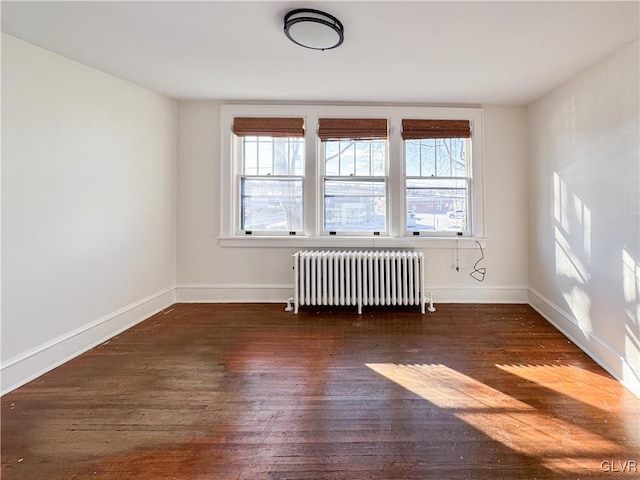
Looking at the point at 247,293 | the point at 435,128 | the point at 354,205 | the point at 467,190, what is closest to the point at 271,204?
the point at 354,205

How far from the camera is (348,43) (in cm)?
219

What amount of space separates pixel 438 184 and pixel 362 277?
150 cm

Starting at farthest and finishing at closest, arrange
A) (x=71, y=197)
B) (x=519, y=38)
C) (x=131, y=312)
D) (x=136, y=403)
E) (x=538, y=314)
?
(x=538, y=314) < (x=131, y=312) < (x=71, y=197) < (x=519, y=38) < (x=136, y=403)

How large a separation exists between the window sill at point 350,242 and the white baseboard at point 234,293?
0.52 metres

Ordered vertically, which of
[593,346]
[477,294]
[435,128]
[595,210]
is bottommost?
[593,346]

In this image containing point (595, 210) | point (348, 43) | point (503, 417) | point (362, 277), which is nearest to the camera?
point (503, 417)

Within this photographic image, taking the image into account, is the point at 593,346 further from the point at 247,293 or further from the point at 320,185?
the point at 247,293

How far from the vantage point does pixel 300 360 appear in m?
2.39

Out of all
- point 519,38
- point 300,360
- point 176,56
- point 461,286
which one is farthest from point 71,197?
point 461,286

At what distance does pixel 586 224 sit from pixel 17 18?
4.34 meters

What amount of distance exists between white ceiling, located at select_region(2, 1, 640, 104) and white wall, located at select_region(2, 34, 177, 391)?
0.94 feet

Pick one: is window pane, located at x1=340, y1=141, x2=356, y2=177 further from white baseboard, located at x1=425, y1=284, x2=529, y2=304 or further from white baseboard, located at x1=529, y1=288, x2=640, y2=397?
white baseboard, located at x1=529, y1=288, x2=640, y2=397

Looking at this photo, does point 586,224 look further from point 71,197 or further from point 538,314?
point 71,197

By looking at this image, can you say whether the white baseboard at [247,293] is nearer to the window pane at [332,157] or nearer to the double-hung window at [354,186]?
the double-hung window at [354,186]
